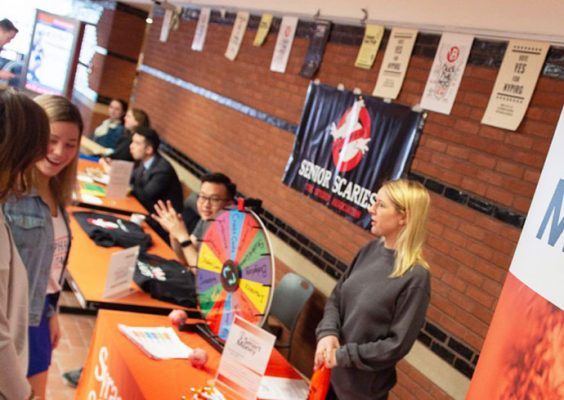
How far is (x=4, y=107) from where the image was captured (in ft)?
5.34

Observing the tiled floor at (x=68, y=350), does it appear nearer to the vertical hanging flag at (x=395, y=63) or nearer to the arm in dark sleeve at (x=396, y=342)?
the arm in dark sleeve at (x=396, y=342)

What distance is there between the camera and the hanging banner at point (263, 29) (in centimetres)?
557

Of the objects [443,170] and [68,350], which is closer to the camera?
[443,170]

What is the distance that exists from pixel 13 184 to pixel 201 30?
5648mm

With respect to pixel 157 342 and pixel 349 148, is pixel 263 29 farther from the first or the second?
pixel 157 342

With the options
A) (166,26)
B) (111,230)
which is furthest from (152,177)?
(166,26)

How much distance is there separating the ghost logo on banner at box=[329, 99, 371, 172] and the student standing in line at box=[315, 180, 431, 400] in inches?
61.2

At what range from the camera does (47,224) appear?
207 cm

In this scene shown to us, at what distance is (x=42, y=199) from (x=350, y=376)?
137 centimetres

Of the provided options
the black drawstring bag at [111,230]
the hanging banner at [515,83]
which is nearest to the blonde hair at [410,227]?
the hanging banner at [515,83]

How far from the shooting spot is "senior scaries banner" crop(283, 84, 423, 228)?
3838 millimetres

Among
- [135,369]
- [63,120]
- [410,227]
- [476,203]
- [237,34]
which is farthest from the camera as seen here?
[237,34]

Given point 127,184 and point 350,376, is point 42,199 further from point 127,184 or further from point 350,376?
point 127,184

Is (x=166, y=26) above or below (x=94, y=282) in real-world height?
above
